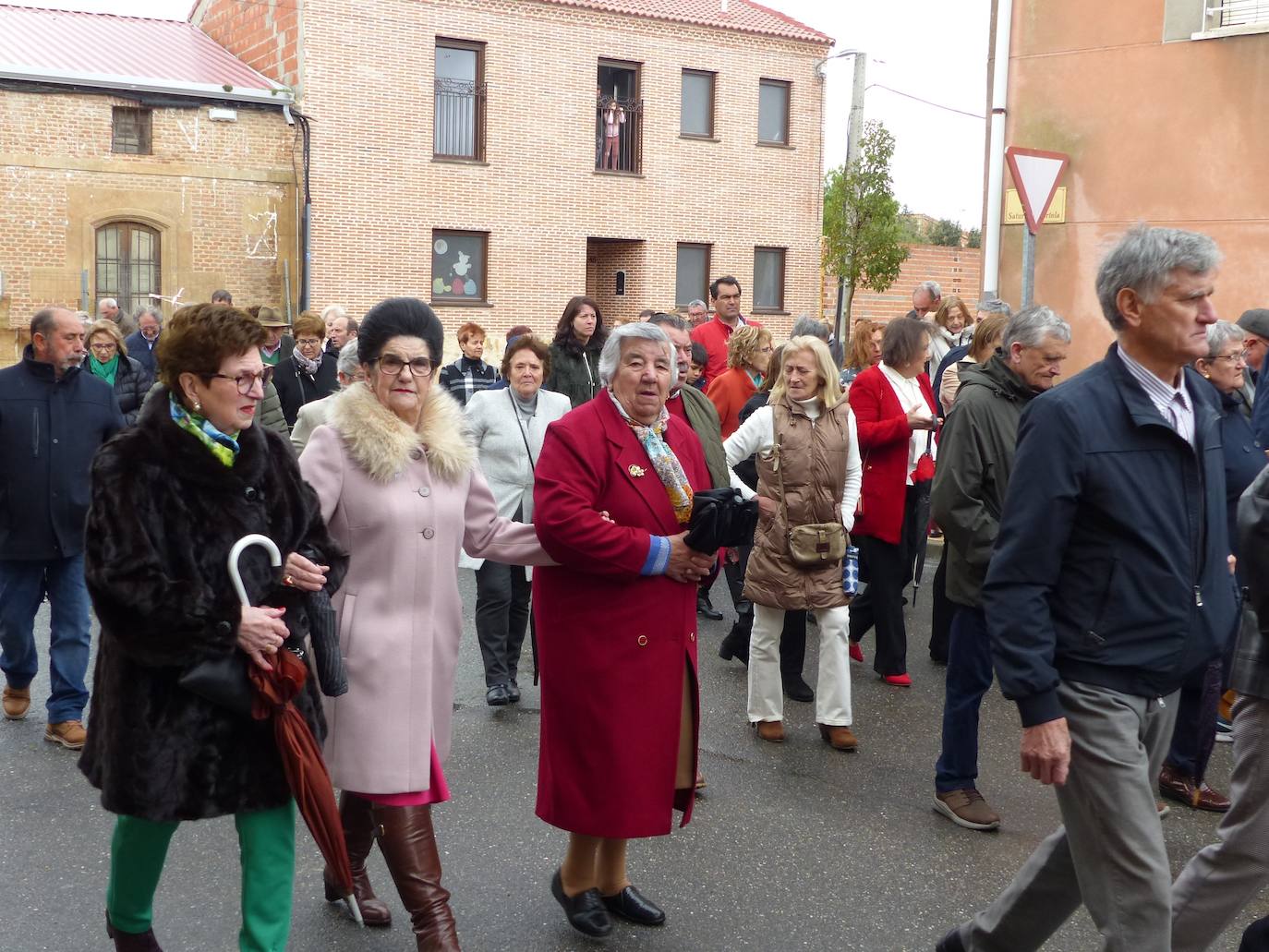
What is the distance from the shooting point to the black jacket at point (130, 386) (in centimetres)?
1118

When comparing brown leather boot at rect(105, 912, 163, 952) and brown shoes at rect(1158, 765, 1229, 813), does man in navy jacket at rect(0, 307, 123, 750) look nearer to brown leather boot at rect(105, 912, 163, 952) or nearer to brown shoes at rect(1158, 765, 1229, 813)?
brown leather boot at rect(105, 912, 163, 952)

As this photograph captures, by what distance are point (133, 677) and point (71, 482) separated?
3604 mm

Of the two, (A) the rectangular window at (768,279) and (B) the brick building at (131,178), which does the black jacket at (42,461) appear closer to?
(B) the brick building at (131,178)

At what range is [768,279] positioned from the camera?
3234 centimetres

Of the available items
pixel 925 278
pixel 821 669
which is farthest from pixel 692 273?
pixel 821 669

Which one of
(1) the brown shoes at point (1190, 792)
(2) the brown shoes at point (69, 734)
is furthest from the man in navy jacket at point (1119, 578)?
(2) the brown shoes at point (69, 734)

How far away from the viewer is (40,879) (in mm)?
5023

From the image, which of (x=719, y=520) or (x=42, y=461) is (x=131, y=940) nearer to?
(x=719, y=520)

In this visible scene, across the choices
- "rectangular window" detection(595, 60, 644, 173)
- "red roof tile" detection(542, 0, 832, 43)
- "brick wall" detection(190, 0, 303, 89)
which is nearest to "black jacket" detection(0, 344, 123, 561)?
"brick wall" detection(190, 0, 303, 89)

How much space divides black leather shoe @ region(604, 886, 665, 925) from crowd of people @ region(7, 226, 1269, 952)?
0.01 meters

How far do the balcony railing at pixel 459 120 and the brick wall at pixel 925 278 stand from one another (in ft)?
26.2

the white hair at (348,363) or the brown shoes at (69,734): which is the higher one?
the white hair at (348,363)

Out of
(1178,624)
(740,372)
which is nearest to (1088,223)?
(740,372)

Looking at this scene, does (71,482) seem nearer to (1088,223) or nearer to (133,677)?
(133,677)
